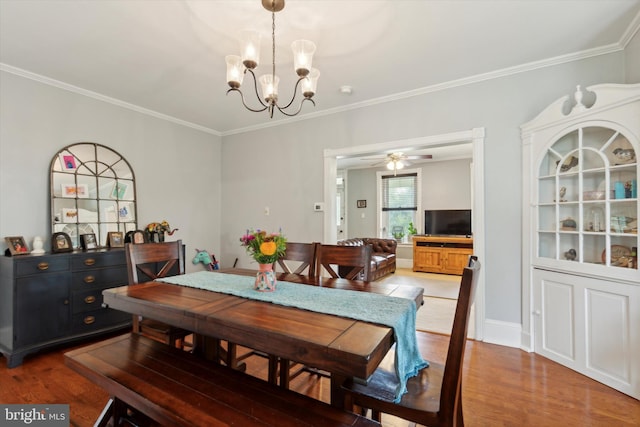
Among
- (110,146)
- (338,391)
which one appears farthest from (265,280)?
(110,146)

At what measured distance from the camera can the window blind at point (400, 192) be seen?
293 inches

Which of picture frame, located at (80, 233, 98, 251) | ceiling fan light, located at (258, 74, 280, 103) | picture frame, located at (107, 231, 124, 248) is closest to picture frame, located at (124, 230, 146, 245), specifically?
picture frame, located at (107, 231, 124, 248)

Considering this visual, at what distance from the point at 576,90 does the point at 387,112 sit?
1681 mm

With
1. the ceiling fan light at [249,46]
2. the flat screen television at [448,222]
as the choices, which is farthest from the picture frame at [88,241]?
the flat screen television at [448,222]

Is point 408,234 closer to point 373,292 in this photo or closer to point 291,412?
point 373,292

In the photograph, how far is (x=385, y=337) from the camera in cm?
111

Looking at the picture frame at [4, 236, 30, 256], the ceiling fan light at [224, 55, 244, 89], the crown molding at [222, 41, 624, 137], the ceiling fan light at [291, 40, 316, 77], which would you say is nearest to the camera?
the ceiling fan light at [291, 40, 316, 77]

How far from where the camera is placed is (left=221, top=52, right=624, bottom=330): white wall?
2.76 meters

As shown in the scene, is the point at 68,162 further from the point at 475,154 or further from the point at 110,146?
the point at 475,154

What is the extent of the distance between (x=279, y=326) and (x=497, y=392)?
186cm

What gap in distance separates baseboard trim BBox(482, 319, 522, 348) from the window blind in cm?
468

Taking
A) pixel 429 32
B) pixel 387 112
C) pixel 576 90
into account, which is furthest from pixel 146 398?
pixel 576 90

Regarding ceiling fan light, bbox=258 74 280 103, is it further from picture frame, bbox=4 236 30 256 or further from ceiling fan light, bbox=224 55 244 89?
picture frame, bbox=4 236 30 256

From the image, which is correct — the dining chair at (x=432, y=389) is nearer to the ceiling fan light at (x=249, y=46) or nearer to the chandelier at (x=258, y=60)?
the chandelier at (x=258, y=60)
